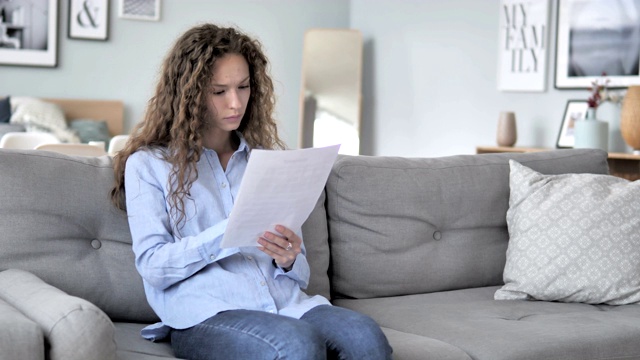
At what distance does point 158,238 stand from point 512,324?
935mm

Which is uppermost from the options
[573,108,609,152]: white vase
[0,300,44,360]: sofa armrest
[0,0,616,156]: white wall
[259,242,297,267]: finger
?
[0,0,616,156]: white wall

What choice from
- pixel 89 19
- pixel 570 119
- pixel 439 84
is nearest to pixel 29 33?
pixel 89 19

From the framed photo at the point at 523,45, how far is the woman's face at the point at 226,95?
13.7 ft

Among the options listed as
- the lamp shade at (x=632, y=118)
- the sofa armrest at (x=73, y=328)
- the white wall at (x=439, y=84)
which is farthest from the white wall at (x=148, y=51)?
the sofa armrest at (x=73, y=328)

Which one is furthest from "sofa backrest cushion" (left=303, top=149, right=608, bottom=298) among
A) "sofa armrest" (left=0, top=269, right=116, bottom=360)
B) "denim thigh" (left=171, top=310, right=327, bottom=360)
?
"sofa armrest" (left=0, top=269, right=116, bottom=360)

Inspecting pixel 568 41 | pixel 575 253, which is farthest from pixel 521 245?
pixel 568 41

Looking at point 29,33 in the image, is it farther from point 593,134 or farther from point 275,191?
point 275,191

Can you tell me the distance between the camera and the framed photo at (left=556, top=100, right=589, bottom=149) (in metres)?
5.65

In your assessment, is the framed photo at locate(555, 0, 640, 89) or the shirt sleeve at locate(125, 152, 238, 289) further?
the framed photo at locate(555, 0, 640, 89)

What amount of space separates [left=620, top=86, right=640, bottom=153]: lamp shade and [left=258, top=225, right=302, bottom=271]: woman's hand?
3509 millimetres

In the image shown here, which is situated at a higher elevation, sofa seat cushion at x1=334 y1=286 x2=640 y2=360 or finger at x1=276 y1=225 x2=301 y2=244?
finger at x1=276 y1=225 x2=301 y2=244

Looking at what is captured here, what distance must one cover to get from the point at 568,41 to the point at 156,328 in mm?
4387

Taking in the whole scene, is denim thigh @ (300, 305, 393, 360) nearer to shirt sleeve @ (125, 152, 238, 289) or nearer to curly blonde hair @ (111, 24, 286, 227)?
shirt sleeve @ (125, 152, 238, 289)

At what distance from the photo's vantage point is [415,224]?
106 inches
